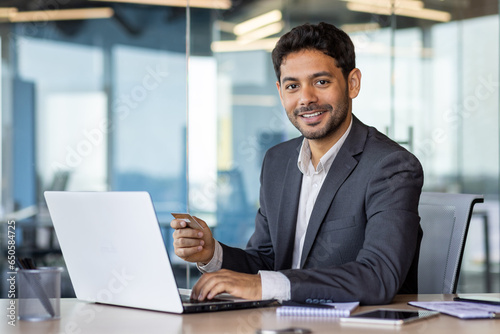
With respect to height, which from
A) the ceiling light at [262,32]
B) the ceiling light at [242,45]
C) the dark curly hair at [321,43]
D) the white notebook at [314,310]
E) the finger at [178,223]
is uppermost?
the ceiling light at [262,32]

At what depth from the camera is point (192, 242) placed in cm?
198

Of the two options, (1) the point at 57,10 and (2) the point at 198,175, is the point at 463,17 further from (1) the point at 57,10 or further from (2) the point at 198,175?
(1) the point at 57,10

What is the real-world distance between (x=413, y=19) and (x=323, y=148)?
10.2 feet

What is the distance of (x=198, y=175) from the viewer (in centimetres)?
502

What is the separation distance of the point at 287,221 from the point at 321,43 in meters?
0.59

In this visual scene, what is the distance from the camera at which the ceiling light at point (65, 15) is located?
5.45 metres

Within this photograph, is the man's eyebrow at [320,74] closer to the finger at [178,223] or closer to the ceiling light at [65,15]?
the finger at [178,223]

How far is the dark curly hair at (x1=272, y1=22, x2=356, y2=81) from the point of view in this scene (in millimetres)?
2236

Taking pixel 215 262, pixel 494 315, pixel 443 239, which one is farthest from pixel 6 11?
pixel 494 315

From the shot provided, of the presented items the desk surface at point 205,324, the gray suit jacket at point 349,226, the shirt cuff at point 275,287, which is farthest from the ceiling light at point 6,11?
the shirt cuff at point 275,287

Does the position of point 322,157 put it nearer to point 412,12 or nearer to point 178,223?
point 178,223

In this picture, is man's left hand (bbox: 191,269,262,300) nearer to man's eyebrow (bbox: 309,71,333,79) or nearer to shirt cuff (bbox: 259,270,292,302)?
shirt cuff (bbox: 259,270,292,302)

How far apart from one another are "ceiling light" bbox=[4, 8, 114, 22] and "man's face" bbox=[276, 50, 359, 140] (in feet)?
11.5

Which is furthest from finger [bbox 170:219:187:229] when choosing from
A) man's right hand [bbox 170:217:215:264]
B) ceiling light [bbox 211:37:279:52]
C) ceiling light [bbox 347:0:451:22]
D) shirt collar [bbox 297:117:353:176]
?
ceiling light [bbox 347:0:451:22]
